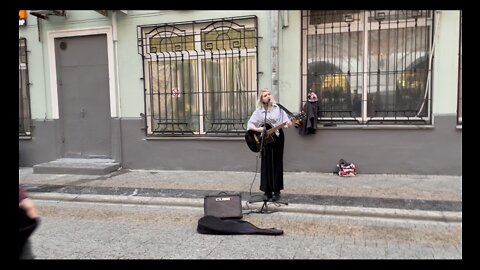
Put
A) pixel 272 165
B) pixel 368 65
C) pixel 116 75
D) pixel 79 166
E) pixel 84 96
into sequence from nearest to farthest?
pixel 272 165 < pixel 368 65 < pixel 79 166 < pixel 116 75 < pixel 84 96

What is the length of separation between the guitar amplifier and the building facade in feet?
10.1

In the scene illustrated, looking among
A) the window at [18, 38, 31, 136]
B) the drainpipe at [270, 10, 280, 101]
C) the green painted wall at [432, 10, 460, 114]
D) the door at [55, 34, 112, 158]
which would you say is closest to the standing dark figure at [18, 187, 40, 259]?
the drainpipe at [270, 10, 280, 101]

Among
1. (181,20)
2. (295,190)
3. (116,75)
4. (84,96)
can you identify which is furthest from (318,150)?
(84,96)

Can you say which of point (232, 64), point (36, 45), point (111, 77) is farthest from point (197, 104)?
point (36, 45)

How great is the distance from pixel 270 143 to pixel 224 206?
127 centimetres

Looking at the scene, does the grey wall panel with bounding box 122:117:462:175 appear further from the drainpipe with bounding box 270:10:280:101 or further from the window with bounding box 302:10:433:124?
the drainpipe with bounding box 270:10:280:101

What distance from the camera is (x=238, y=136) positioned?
8648 millimetres

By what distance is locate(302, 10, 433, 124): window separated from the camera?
7793 mm

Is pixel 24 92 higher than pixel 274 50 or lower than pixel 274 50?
lower

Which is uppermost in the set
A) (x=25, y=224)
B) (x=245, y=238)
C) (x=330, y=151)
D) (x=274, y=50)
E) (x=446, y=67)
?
(x=274, y=50)

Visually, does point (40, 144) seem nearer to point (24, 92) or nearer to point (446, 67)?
point (24, 92)

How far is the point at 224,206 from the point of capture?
5461mm

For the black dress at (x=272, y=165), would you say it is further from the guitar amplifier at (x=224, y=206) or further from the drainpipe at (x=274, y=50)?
the drainpipe at (x=274, y=50)

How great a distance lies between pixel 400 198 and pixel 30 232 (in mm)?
5474
